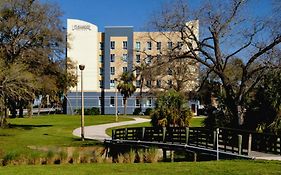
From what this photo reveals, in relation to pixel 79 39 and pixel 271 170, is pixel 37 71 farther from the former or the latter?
pixel 79 39

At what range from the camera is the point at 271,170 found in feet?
44.1

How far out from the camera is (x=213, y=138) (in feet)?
70.8

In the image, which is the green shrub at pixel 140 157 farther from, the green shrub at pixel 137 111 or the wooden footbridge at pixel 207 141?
the green shrub at pixel 137 111

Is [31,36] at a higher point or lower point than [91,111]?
higher

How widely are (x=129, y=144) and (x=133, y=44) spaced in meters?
63.9

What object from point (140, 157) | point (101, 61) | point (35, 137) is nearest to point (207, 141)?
point (140, 157)

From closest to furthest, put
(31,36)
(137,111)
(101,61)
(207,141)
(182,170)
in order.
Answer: (182,170), (207,141), (31,36), (137,111), (101,61)

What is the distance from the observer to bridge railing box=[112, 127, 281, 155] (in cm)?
1877

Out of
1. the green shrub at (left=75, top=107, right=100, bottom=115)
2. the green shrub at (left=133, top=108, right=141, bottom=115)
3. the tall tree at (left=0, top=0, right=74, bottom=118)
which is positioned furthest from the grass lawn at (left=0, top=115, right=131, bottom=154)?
the green shrub at (left=133, top=108, right=141, bottom=115)

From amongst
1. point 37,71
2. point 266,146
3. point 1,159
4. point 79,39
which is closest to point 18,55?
point 37,71

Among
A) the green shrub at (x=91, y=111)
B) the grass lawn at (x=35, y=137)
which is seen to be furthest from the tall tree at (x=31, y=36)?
the green shrub at (x=91, y=111)

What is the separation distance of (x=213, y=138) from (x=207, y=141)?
674mm

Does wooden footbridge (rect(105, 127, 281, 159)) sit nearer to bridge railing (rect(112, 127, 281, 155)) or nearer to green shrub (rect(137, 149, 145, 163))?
bridge railing (rect(112, 127, 281, 155))

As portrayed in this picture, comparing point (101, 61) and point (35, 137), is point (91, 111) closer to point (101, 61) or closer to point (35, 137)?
point (101, 61)
